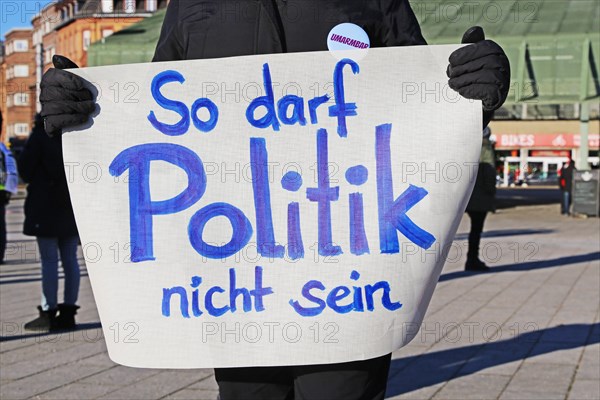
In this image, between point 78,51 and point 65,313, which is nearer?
point 65,313

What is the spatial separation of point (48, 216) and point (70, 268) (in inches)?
16.7

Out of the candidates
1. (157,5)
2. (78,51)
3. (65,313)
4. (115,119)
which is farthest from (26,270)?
(78,51)

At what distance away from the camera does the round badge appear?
2.62 m

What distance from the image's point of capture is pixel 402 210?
8.50 ft

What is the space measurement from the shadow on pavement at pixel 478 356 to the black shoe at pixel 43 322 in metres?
2.68

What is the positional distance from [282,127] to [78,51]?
200ft

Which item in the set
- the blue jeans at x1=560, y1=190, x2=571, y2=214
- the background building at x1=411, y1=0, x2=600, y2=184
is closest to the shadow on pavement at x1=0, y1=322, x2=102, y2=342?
the background building at x1=411, y1=0, x2=600, y2=184

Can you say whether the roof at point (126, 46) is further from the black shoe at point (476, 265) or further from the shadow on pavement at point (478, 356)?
the shadow on pavement at point (478, 356)

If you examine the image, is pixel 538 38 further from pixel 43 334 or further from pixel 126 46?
pixel 43 334

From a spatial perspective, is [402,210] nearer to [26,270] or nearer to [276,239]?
[276,239]

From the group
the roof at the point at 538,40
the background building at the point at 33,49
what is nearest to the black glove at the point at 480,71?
the roof at the point at 538,40

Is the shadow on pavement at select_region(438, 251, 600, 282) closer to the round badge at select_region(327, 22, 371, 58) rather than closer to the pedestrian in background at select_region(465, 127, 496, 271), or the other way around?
the pedestrian in background at select_region(465, 127, 496, 271)

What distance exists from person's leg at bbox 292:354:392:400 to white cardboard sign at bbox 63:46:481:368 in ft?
0.16

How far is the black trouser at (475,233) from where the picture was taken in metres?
11.7
